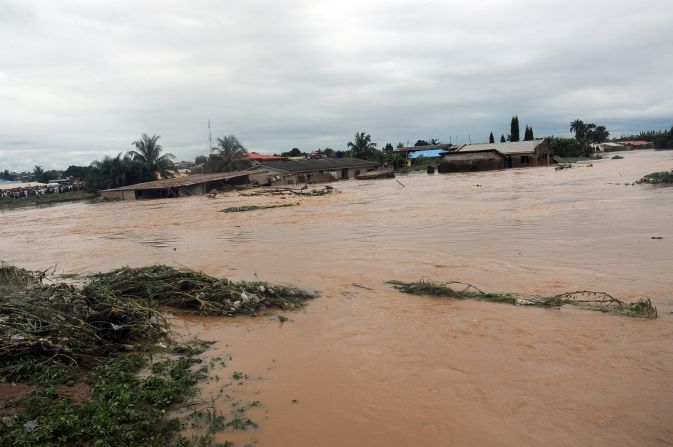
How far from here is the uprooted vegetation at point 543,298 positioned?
20.1 feet

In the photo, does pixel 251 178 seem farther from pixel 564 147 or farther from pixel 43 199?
pixel 564 147

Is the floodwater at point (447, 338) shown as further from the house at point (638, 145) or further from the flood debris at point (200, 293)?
the house at point (638, 145)

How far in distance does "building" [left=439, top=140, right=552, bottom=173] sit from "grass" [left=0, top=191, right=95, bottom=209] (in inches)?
1350

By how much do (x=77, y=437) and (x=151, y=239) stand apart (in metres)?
13.2

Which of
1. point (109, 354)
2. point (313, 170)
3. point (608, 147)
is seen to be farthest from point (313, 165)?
point (608, 147)

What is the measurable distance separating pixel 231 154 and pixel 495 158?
2702 centimetres

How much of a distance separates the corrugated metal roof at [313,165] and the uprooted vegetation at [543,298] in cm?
3425

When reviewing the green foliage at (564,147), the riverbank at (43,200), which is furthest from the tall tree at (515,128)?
the riverbank at (43,200)

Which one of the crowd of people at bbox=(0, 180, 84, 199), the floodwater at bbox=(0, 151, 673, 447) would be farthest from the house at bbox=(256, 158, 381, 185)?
the floodwater at bbox=(0, 151, 673, 447)

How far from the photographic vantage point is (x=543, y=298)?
6.82m

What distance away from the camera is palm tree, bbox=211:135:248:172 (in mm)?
51438

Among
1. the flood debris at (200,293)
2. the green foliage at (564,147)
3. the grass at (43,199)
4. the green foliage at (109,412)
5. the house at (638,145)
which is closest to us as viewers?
the green foliage at (109,412)

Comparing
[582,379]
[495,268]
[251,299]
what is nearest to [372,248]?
[495,268]

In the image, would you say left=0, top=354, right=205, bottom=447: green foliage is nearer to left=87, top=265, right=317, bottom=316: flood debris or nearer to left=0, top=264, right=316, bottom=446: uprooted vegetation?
left=0, top=264, right=316, bottom=446: uprooted vegetation
